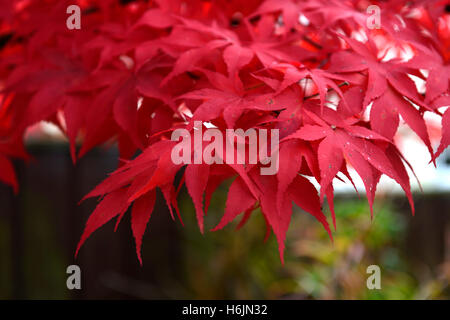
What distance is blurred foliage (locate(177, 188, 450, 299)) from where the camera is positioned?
183cm

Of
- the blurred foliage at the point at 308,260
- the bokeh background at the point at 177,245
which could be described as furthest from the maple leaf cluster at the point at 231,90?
the bokeh background at the point at 177,245

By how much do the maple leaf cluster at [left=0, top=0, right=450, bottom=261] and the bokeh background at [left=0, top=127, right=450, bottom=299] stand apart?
1.39 m

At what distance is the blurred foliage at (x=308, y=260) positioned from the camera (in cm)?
183

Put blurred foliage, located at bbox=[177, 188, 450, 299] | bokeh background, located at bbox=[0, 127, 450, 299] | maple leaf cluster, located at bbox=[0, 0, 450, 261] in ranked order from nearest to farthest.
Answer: maple leaf cluster, located at bbox=[0, 0, 450, 261]
blurred foliage, located at bbox=[177, 188, 450, 299]
bokeh background, located at bbox=[0, 127, 450, 299]

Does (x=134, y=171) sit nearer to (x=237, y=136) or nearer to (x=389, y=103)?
(x=237, y=136)

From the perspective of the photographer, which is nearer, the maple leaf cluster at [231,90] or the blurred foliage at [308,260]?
the maple leaf cluster at [231,90]

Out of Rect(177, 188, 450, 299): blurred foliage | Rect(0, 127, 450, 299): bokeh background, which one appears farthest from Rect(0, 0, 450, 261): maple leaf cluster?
Rect(0, 127, 450, 299): bokeh background

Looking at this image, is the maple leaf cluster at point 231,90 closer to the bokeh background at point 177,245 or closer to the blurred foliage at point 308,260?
the blurred foliage at point 308,260

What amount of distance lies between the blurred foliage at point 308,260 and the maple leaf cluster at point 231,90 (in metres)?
1.18

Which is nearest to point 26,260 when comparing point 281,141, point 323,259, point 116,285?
point 116,285

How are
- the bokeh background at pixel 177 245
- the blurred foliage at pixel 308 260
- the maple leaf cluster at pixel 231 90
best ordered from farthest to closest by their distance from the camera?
the bokeh background at pixel 177 245
the blurred foliage at pixel 308 260
the maple leaf cluster at pixel 231 90

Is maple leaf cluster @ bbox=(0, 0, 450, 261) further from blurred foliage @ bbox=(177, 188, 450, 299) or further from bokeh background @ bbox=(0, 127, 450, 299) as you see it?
bokeh background @ bbox=(0, 127, 450, 299)

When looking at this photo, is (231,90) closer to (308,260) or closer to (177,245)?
(308,260)
